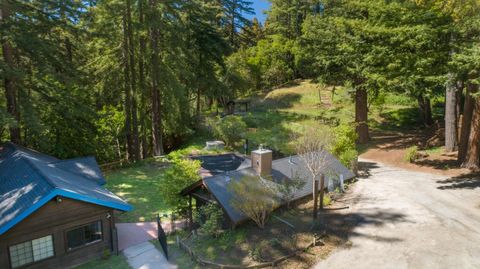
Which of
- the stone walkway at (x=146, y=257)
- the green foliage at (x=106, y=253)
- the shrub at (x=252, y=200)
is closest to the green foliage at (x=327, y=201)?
the shrub at (x=252, y=200)

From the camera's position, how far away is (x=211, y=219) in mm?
12523

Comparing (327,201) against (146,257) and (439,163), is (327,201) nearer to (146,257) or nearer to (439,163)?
(146,257)

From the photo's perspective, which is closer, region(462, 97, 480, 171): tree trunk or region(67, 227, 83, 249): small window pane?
region(67, 227, 83, 249): small window pane

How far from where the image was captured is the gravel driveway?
10.5 m

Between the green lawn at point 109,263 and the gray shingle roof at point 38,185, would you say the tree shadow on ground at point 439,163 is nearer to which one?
the gray shingle roof at point 38,185

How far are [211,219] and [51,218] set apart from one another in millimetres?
5831

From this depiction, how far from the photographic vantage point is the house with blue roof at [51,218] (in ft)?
36.3

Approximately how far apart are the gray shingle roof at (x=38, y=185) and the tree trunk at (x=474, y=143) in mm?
18624

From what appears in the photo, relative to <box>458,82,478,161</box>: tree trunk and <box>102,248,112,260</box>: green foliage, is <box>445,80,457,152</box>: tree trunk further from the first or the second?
<box>102,248,112,260</box>: green foliage

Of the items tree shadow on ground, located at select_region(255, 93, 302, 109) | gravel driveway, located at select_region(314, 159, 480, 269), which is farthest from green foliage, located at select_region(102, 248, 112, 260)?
tree shadow on ground, located at select_region(255, 93, 302, 109)

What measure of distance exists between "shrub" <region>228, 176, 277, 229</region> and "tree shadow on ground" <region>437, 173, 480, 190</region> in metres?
9.94

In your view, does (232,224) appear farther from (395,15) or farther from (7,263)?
(395,15)

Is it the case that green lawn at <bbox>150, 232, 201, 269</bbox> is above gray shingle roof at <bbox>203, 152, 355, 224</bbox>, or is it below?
below

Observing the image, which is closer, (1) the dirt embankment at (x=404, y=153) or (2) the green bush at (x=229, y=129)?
(1) the dirt embankment at (x=404, y=153)
